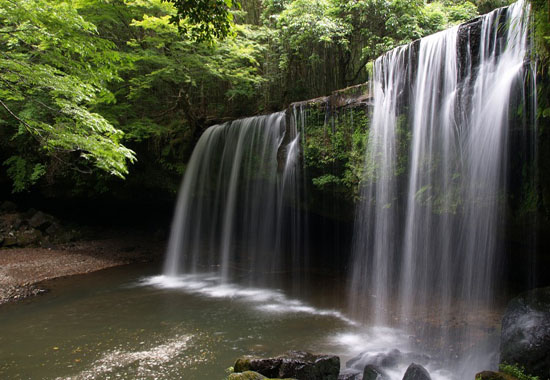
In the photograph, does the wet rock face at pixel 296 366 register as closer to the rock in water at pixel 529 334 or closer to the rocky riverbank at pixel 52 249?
the rock in water at pixel 529 334

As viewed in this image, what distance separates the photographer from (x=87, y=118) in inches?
257

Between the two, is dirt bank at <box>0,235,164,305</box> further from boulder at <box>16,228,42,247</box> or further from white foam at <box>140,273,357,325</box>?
white foam at <box>140,273,357,325</box>

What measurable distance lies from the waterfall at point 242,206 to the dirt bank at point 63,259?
196cm

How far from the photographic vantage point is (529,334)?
4.59 meters

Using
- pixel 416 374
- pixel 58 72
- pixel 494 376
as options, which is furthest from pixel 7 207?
pixel 494 376

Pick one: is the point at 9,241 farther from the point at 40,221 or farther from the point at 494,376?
the point at 494,376

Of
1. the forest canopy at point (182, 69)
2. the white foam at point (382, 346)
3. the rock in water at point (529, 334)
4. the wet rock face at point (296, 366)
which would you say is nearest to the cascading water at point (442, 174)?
the white foam at point (382, 346)

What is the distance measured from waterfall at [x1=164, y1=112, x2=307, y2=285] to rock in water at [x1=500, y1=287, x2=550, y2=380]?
6.01 m

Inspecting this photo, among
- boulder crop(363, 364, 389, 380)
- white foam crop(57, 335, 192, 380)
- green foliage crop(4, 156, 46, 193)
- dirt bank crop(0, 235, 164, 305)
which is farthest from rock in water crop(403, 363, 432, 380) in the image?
green foliage crop(4, 156, 46, 193)

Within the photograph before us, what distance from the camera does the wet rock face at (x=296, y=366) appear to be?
15.3 feet

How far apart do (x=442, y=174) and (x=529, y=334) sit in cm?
314

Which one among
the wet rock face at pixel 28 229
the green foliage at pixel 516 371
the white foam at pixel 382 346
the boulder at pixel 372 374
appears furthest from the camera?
the wet rock face at pixel 28 229

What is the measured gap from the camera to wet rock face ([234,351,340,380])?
4.66 m

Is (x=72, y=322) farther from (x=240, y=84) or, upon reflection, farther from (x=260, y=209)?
(x=240, y=84)
